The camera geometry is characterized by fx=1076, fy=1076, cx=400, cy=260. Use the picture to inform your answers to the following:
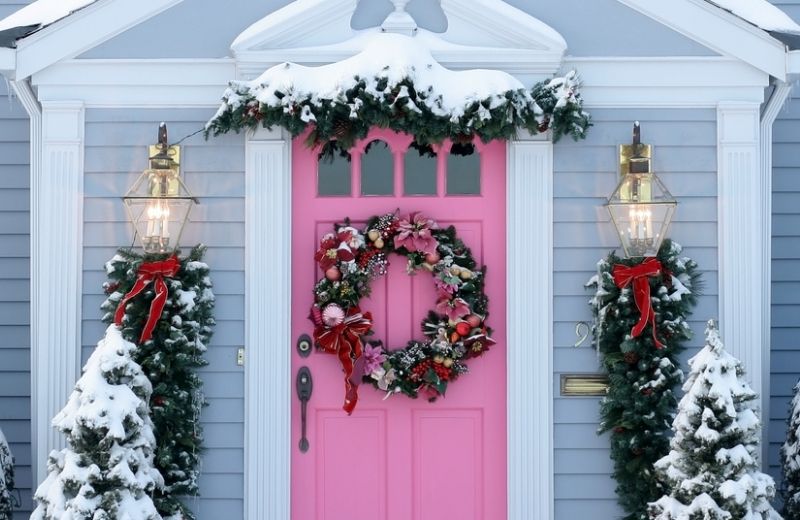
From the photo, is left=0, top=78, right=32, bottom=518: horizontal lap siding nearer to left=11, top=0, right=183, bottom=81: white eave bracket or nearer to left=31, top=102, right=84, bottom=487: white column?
left=31, top=102, right=84, bottom=487: white column

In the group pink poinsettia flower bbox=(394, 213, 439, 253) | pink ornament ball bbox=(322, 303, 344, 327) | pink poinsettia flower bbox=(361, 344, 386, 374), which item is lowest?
pink poinsettia flower bbox=(361, 344, 386, 374)

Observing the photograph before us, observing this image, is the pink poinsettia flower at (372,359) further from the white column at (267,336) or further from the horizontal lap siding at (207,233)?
the horizontal lap siding at (207,233)

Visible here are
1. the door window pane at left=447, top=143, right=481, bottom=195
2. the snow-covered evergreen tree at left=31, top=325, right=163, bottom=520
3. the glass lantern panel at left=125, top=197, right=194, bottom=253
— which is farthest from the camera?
the door window pane at left=447, top=143, right=481, bottom=195

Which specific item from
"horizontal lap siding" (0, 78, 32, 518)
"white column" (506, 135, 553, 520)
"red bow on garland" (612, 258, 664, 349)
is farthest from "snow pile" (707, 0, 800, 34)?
"horizontal lap siding" (0, 78, 32, 518)

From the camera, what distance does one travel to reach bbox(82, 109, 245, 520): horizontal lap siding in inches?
203

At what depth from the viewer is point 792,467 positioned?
204 inches

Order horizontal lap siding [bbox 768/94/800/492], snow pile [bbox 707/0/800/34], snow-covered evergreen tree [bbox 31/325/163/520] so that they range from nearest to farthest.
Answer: snow-covered evergreen tree [bbox 31/325/163/520] < snow pile [bbox 707/0/800/34] < horizontal lap siding [bbox 768/94/800/492]

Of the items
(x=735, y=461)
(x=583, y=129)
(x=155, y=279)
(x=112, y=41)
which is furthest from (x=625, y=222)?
(x=112, y=41)

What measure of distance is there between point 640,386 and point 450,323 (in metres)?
0.93

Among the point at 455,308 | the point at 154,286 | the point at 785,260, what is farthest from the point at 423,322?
the point at 785,260

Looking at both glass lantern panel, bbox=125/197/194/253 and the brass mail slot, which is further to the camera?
the brass mail slot

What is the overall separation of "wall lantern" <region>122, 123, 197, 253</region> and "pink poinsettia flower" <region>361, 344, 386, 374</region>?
3.42ft

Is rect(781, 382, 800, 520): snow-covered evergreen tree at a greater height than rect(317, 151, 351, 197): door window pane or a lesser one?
lesser

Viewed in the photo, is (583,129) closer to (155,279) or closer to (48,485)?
(155,279)
